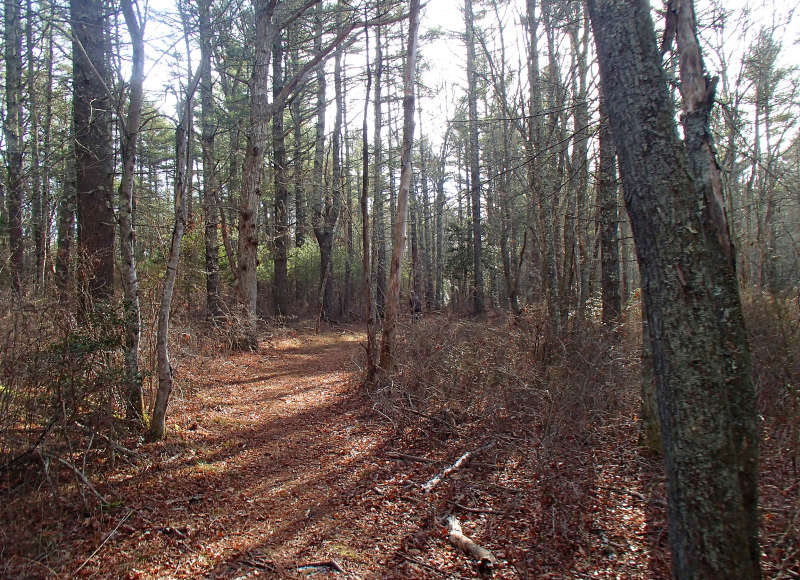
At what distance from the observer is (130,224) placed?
522 cm

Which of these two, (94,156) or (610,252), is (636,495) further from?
(94,156)

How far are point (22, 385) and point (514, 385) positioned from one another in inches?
204

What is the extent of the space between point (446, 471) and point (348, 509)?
110 cm

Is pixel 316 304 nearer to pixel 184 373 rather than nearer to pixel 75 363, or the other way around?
pixel 184 373

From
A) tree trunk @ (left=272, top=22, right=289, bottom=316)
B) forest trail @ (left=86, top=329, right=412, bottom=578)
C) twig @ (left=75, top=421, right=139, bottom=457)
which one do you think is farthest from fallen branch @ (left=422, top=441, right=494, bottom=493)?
tree trunk @ (left=272, top=22, right=289, bottom=316)

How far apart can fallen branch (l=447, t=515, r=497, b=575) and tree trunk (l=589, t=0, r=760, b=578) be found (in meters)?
1.37

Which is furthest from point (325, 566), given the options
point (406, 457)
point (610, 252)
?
point (610, 252)

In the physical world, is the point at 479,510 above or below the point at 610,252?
below

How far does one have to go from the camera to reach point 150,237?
9906 mm

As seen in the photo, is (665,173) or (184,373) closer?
(665,173)

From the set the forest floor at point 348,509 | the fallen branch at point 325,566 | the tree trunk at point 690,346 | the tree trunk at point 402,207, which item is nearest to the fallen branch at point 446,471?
the forest floor at point 348,509

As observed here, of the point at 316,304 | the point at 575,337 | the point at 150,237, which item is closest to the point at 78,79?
the point at 150,237

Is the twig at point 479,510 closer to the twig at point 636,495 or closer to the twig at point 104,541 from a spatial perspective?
the twig at point 636,495

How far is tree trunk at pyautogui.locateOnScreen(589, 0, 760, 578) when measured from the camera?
2.11m
